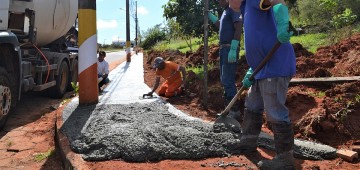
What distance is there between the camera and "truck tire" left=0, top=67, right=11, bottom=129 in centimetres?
527

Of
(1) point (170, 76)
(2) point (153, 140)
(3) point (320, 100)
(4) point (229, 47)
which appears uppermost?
(4) point (229, 47)

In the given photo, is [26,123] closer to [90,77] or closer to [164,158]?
[90,77]

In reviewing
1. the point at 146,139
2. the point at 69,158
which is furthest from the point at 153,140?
the point at 69,158

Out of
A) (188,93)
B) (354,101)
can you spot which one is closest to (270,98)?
(354,101)

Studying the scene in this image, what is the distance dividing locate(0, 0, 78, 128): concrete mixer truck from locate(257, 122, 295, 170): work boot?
3863 millimetres

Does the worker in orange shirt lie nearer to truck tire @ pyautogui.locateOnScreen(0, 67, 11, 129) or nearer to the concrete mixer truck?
the concrete mixer truck

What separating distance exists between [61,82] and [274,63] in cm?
664

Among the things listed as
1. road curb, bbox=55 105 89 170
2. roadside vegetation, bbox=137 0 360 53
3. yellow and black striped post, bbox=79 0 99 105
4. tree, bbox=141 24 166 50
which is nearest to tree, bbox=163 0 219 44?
roadside vegetation, bbox=137 0 360 53

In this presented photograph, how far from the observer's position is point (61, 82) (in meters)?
8.79

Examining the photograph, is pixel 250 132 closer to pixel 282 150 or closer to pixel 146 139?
pixel 282 150

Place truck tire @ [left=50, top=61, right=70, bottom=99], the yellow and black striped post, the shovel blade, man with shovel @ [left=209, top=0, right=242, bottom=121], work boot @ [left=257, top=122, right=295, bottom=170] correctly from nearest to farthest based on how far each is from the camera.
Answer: work boot @ [left=257, top=122, right=295, bottom=170] < the shovel blade < man with shovel @ [left=209, top=0, right=242, bottom=121] < the yellow and black striped post < truck tire @ [left=50, top=61, right=70, bottom=99]

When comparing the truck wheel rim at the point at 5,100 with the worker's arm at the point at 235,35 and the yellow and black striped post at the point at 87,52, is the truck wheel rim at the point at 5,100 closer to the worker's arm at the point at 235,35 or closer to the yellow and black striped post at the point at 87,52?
the yellow and black striped post at the point at 87,52

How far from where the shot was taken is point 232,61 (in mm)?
4598

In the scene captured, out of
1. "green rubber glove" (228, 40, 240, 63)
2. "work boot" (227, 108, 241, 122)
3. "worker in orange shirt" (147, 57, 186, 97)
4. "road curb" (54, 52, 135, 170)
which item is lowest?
"road curb" (54, 52, 135, 170)
